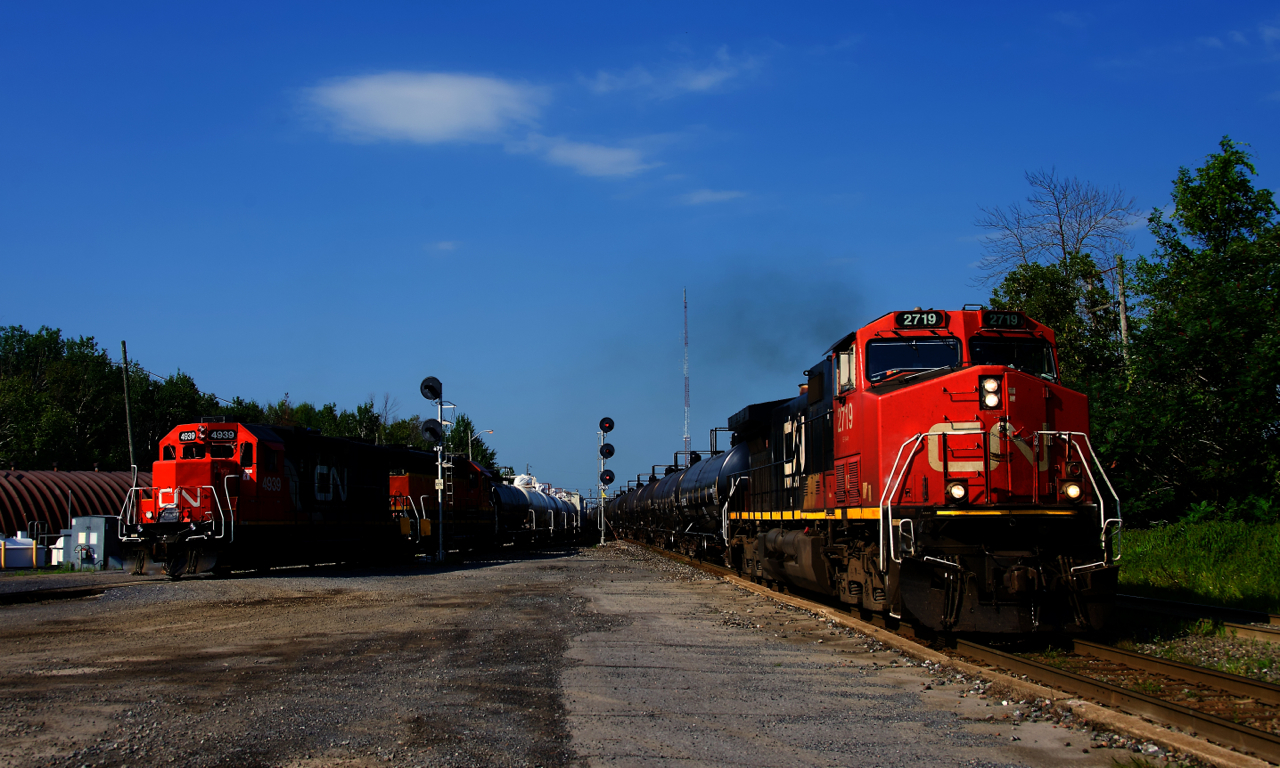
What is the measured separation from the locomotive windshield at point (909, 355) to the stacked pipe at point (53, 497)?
99.9 feet

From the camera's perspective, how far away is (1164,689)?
8.01m

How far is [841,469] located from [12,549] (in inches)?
1073

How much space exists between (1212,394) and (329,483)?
69.0 feet

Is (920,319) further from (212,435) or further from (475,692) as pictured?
(212,435)

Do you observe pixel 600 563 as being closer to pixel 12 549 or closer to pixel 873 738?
pixel 12 549

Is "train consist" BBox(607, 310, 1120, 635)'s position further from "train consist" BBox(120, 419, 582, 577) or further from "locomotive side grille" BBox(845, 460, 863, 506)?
"train consist" BBox(120, 419, 582, 577)

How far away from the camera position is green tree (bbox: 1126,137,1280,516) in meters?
19.2

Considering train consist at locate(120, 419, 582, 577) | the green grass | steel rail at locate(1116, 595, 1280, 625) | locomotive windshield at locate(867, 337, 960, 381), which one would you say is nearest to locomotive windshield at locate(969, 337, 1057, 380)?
locomotive windshield at locate(867, 337, 960, 381)

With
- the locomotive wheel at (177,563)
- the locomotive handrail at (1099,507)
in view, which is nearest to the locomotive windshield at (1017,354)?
the locomotive handrail at (1099,507)

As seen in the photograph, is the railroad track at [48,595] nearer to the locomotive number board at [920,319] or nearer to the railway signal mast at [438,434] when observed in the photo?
the railway signal mast at [438,434]

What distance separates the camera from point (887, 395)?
35.5 feet

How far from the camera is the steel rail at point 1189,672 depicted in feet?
24.5

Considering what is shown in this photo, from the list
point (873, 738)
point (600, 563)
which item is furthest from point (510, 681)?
point (600, 563)

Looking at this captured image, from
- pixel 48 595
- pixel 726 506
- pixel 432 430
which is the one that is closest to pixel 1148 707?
pixel 726 506
